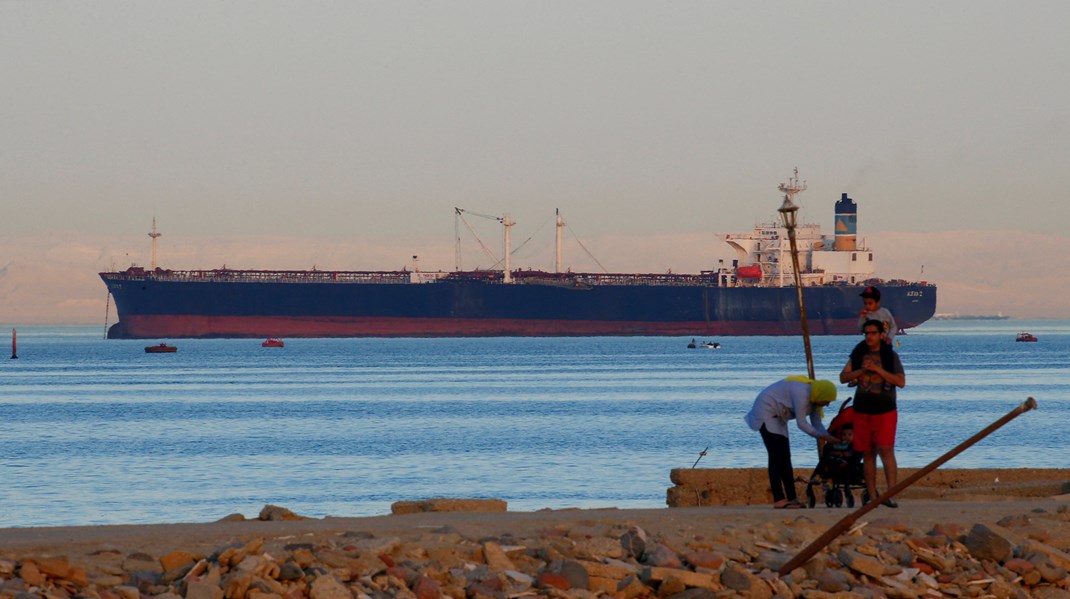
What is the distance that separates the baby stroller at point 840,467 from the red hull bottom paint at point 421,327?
89.6 meters

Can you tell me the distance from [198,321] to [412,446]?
74.1 metres

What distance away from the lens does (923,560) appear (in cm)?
802

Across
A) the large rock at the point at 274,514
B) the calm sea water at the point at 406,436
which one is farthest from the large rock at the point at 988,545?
the calm sea water at the point at 406,436

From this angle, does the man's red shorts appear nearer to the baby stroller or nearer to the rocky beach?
the baby stroller

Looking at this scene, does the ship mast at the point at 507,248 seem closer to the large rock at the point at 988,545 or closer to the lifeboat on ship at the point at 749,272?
the lifeboat on ship at the point at 749,272

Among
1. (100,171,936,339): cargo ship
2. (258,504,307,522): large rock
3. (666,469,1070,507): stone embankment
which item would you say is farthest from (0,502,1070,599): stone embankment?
(100,171,936,339): cargo ship

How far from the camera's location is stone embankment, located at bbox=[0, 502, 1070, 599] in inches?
273

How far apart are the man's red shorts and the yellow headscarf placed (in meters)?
0.20

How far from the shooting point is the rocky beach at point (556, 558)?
22.9ft

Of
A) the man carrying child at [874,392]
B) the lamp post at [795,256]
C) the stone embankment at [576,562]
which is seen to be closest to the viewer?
the stone embankment at [576,562]

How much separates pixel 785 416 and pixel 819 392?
1.17 ft

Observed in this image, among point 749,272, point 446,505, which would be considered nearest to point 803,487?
point 446,505

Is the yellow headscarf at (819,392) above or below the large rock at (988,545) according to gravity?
above

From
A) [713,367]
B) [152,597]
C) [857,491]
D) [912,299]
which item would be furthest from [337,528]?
[912,299]
